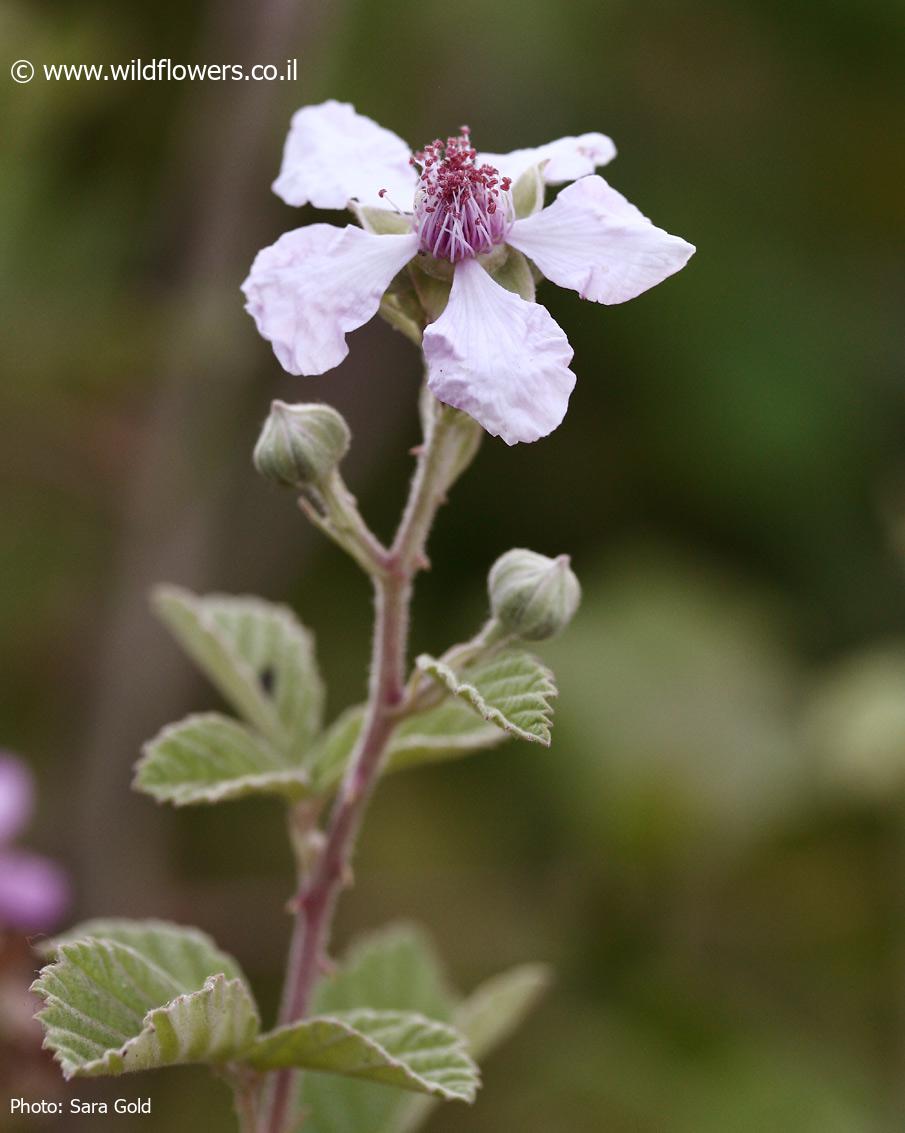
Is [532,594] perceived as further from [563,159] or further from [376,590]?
[563,159]

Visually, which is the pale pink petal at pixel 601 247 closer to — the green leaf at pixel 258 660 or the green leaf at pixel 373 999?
the green leaf at pixel 258 660

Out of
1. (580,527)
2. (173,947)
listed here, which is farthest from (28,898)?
(580,527)

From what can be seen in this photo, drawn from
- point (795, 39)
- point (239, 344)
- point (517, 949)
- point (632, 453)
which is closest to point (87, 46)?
point (239, 344)

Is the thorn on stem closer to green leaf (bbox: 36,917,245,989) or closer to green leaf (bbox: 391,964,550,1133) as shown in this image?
green leaf (bbox: 36,917,245,989)

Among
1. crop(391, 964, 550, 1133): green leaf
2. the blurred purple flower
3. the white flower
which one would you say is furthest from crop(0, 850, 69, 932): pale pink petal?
the white flower

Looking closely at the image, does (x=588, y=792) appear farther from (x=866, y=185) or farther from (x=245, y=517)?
(x=866, y=185)

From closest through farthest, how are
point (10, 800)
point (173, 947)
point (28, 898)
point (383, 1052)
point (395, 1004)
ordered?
point (383, 1052) < point (173, 947) < point (395, 1004) < point (28, 898) < point (10, 800)
